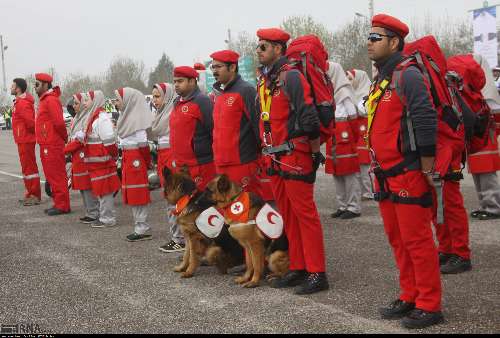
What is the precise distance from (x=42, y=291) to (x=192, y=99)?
8.35 feet

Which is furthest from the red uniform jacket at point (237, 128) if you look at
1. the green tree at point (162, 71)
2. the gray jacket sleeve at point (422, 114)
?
the green tree at point (162, 71)

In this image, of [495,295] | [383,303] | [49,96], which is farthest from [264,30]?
[49,96]

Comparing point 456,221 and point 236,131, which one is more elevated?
point 236,131

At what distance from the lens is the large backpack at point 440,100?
4.93 meters

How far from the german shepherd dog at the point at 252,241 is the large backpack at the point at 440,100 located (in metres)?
1.76

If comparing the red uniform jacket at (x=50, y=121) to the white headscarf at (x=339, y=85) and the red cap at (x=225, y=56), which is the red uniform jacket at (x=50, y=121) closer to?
the white headscarf at (x=339, y=85)

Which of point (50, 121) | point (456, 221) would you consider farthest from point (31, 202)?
point (456, 221)

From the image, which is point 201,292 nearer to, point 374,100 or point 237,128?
point 237,128

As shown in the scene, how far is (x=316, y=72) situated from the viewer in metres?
5.84

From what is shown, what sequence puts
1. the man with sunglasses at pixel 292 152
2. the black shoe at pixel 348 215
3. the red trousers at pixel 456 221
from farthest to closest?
the black shoe at pixel 348 215
the red trousers at pixel 456 221
the man with sunglasses at pixel 292 152

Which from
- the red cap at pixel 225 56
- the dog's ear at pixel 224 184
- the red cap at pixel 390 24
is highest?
the red cap at pixel 390 24

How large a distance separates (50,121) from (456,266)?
7580mm

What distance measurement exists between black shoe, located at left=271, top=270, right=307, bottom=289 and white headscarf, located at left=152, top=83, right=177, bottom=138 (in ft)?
9.97

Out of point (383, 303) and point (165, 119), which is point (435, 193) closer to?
point (383, 303)
